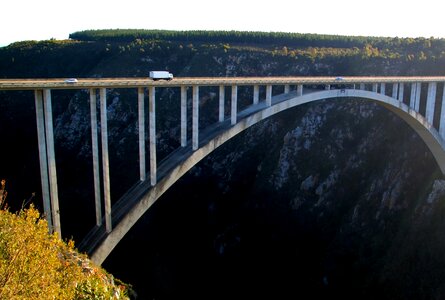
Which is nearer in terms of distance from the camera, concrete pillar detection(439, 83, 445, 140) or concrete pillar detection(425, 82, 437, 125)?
concrete pillar detection(425, 82, 437, 125)

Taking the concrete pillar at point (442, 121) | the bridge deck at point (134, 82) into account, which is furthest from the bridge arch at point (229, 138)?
the bridge deck at point (134, 82)

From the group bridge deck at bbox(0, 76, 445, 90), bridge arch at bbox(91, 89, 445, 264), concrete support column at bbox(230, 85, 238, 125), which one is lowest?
bridge arch at bbox(91, 89, 445, 264)

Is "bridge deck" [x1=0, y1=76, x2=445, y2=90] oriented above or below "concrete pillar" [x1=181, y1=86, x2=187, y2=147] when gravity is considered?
above

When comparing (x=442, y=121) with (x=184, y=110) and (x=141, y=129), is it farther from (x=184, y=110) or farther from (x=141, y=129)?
(x=141, y=129)

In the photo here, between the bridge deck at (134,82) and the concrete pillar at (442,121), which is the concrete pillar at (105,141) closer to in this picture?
the bridge deck at (134,82)

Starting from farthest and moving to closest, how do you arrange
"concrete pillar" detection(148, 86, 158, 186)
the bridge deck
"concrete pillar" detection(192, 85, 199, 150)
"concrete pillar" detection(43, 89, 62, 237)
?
"concrete pillar" detection(192, 85, 199, 150)
"concrete pillar" detection(148, 86, 158, 186)
the bridge deck
"concrete pillar" detection(43, 89, 62, 237)

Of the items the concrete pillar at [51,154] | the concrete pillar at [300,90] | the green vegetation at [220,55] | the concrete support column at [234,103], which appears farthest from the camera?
the green vegetation at [220,55]

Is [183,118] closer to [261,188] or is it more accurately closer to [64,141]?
[261,188]

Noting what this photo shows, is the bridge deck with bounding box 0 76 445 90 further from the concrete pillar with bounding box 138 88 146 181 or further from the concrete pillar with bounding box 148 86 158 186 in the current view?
the concrete pillar with bounding box 138 88 146 181

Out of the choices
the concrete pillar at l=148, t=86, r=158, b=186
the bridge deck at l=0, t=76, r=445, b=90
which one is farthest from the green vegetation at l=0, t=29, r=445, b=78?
the concrete pillar at l=148, t=86, r=158, b=186
